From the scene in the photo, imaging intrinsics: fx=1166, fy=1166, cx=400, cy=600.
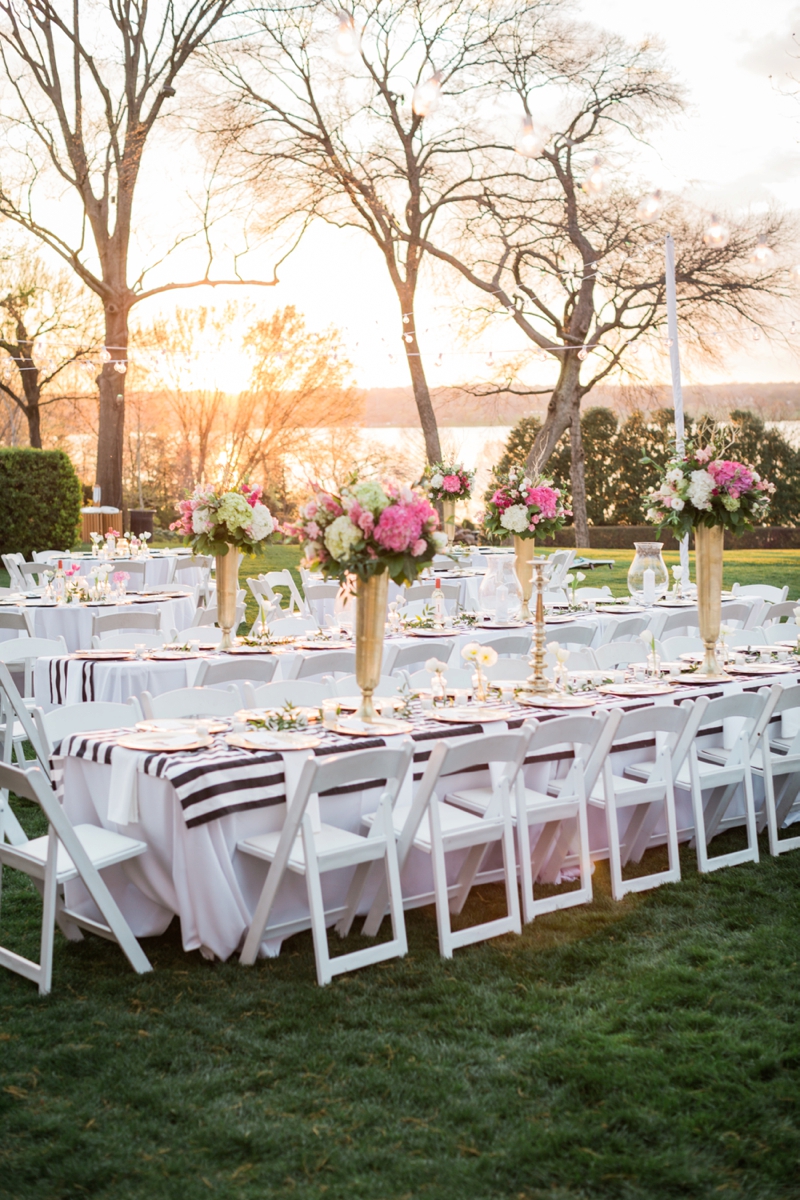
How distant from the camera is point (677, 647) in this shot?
22.9 feet

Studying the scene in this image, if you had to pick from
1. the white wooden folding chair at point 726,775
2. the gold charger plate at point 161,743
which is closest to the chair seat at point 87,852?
the gold charger plate at point 161,743

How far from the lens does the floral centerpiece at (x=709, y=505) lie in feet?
18.7

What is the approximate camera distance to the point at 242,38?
2152 cm

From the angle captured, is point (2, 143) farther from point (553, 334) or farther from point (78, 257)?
point (553, 334)

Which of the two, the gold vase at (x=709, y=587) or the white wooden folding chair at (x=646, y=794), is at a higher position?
the gold vase at (x=709, y=587)

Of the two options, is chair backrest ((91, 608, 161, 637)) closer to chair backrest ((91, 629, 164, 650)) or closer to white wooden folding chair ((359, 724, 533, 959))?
chair backrest ((91, 629, 164, 650))

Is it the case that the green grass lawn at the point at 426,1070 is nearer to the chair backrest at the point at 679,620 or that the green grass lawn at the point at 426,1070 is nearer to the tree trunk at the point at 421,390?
the chair backrest at the point at 679,620

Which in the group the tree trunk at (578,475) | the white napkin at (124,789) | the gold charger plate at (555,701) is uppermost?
the tree trunk at (578,475)

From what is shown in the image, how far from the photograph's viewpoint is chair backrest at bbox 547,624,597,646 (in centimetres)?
760


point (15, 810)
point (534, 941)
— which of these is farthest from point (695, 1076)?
point (15, 810)

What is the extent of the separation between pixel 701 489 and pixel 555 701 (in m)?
1.36

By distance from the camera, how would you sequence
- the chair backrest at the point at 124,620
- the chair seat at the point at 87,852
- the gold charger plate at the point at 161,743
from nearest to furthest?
the chair seat at the point at 87,852 → the gold charger plate at the point at 161,743 → the chair backrest at the point at 124,620

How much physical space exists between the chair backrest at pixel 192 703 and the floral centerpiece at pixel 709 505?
2336mm

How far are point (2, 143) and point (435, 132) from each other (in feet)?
26.8
